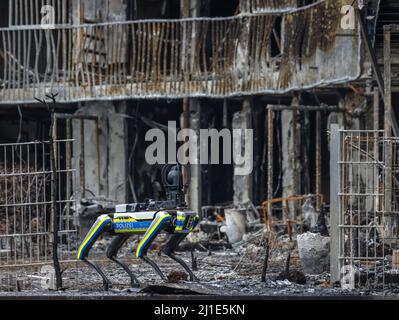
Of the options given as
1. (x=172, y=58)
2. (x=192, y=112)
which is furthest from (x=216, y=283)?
(x=192, y=112)

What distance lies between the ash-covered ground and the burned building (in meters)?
2.16

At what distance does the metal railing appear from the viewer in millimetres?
20656

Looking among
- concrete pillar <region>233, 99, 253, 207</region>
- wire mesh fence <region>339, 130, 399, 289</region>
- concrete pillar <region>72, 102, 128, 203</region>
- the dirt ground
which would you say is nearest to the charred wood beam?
concrete pillar <region>233, 99, 253, 207</region>

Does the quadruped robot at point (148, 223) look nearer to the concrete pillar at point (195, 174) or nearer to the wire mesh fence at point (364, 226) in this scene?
the wire mesh fence at point (364, 226)

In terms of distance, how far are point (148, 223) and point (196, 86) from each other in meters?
8.07

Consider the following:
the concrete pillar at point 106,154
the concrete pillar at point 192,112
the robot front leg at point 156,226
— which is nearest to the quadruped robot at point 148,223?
the robot front leg at point 156,226

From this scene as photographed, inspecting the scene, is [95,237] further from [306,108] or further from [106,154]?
[106,154]

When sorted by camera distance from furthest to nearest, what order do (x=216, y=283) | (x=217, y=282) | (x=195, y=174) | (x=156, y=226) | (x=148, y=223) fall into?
(x=195, y=174), (x=217, y=282), (x=216, y=283), (x=148, y=223), (x=156, y=226)

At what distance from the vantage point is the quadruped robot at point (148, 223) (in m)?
13.9

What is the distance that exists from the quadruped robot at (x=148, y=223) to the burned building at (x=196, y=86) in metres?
5.48

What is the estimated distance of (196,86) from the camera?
21781mm
